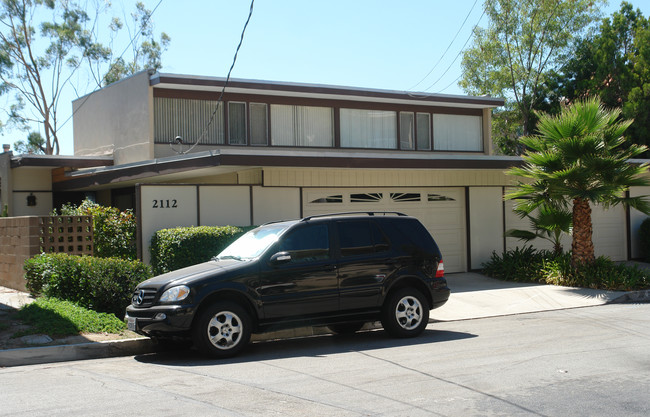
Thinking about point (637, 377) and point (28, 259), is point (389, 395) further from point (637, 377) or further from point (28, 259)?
point (28, 259)

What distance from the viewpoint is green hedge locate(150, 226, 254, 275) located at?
1293 cm

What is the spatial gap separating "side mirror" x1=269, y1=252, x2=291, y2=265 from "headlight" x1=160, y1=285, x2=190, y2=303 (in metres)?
1.23

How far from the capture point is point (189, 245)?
13.0 meters

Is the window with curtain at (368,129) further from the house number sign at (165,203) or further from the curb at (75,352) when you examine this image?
the curb at (75,352)

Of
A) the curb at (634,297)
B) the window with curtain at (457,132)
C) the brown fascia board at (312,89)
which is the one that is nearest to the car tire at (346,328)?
the curb at (634,297)

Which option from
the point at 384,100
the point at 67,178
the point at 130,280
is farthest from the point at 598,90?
the point at 130,280

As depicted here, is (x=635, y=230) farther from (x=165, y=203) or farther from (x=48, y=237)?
(x=48, y=237)

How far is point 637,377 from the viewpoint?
7.22 metres

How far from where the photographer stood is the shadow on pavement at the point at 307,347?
892 centimetres

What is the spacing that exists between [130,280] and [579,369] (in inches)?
288

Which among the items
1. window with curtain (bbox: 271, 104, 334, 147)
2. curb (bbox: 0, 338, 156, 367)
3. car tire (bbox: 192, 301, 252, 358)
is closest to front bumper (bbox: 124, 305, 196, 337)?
car tire (bbox: 192, 301, 252, 358)

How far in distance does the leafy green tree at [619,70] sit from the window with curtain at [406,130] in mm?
14775

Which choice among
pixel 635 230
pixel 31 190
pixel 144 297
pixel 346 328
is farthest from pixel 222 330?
pixel 635 230

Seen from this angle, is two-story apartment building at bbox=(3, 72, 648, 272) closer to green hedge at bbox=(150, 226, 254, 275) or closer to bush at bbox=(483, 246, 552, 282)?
bush at bbox=(483, 246, 552, 282)
